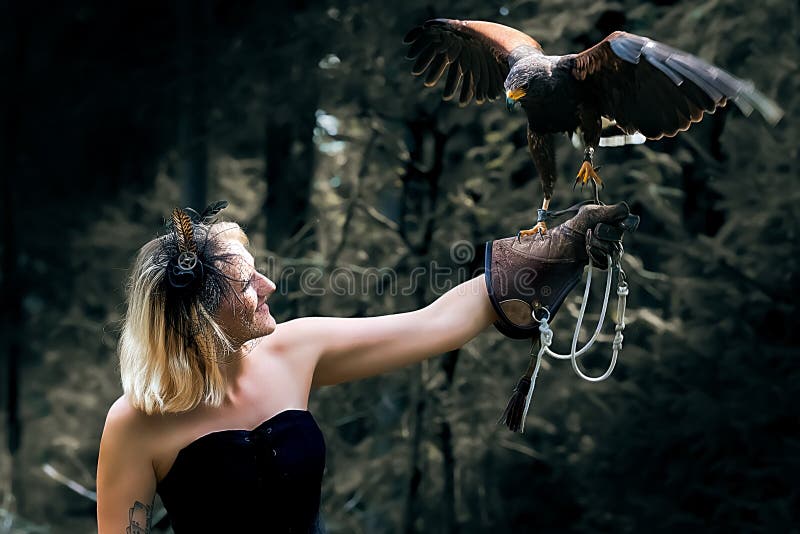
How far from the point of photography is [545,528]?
587 cm

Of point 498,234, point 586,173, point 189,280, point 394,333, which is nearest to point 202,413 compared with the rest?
point 189,280

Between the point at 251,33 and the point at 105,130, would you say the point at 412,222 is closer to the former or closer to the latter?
the point at 251,33

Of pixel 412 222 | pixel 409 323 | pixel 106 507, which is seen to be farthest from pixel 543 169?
pixel 412 222

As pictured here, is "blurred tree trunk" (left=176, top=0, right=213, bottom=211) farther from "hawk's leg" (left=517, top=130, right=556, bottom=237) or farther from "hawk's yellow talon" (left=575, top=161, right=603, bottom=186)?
"hawk's yellow talon" (left=575, top=161, right=603, bottom=186)

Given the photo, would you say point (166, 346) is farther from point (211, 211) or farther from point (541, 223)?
point (541, 223)

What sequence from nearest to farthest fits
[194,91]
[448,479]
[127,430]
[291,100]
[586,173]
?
[127,430] → [586,173] → [291,100] → [448,479] → [194,91]

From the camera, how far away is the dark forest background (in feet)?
15.4


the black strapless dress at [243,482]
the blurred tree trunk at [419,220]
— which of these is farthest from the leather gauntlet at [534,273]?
the blurred tree trunk at [419,220]

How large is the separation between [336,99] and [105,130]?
2.51 metres

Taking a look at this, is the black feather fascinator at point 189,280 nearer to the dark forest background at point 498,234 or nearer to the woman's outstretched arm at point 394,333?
the woman's outstretched arm at point 394,333

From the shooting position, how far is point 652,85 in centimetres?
195

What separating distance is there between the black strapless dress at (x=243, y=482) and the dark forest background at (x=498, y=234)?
2.40 meters

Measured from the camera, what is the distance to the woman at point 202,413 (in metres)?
1.89

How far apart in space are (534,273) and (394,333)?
32 cm
